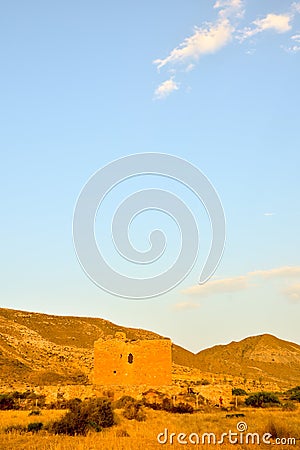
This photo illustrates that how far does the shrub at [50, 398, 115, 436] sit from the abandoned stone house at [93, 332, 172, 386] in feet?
40.3

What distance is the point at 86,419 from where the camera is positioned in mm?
16594

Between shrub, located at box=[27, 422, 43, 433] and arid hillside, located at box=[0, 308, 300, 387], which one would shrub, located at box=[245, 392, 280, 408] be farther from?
arid hillside, located at box=[0, 308, 300, 387]

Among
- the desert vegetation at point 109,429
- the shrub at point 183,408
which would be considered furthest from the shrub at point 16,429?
the shrub at point 183,408

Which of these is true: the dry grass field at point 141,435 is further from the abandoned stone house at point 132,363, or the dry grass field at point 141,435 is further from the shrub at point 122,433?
the abandoned stone house at point 132,363

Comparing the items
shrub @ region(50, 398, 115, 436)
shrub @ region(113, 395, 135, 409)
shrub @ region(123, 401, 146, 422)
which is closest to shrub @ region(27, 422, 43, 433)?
shrub @ region(50, 398, 115, 436)

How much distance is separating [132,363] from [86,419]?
569 inches

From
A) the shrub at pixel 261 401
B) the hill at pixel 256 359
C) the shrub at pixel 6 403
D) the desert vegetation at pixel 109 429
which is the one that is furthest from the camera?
the hill at pixel 256 359

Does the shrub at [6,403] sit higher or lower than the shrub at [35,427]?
higher

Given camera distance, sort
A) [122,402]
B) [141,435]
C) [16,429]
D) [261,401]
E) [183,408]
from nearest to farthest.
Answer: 1. [141,435]
2. [16,429]
3. [183,408]
4. [122,402]
5. [261,401]

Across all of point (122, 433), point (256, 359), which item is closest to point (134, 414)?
point (122, 433)

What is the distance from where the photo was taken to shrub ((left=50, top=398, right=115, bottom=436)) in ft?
51.4

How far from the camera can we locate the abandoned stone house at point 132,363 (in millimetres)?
30625

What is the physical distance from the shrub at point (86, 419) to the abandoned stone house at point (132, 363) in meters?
12.3

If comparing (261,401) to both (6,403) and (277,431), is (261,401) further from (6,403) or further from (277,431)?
(277,431)
